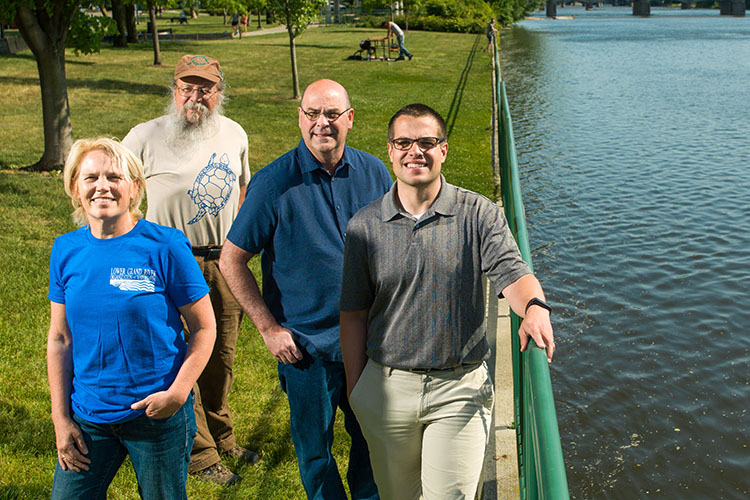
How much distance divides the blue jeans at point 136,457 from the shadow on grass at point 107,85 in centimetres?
1781

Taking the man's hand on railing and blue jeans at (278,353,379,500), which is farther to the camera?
blue jeans at (278,353,379,500)

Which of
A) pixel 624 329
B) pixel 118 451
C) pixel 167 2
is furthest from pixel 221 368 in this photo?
pixel 167 2

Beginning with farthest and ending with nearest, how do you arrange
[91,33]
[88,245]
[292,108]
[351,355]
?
[292,108] < [91,33] < [351,355] < [88,245]

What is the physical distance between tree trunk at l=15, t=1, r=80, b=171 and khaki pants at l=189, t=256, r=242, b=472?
27.2 ft

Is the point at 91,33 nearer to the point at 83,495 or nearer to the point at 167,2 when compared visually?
the point at 167,2

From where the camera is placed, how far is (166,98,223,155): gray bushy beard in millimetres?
3814

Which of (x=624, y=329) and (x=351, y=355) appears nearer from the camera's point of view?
(x=351, y=355)

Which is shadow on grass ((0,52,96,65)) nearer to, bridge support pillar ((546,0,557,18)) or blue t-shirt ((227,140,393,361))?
blue t-shirt ((227,140,393,361))

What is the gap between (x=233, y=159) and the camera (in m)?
→ 3.98

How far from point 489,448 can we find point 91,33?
10583 mm

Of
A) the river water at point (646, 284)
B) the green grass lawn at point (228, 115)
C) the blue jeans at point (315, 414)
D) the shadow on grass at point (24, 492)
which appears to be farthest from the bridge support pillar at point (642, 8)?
the shadow on grass at point (24, 492)

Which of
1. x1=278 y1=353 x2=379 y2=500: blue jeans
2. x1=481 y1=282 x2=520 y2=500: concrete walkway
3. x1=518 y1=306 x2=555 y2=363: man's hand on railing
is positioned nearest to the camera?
x1=518 y1=306 x2=555 y2=363: man's hand on railing

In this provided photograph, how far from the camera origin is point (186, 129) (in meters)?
3.82

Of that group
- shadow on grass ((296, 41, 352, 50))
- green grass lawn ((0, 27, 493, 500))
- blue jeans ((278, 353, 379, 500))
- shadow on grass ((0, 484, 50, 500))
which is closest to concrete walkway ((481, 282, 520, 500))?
green grass lawn ((0, 27, 493, 500))
